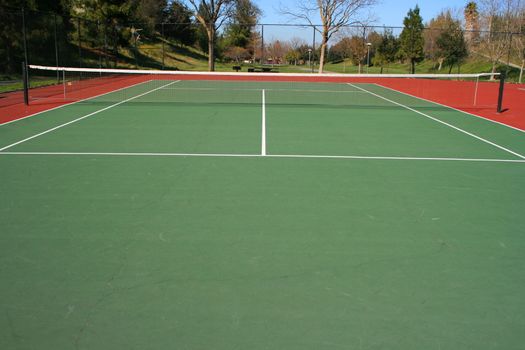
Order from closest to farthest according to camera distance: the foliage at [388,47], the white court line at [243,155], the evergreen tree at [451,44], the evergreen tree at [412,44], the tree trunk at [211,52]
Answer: the white court line at [243,155], the tree trunk at [211,52], the evergreen tree at [451,44], the evergreen tree at [412,44], the foliage at [388,47]

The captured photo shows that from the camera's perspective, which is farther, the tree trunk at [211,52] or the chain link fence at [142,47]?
the tree trunk at [211,52]

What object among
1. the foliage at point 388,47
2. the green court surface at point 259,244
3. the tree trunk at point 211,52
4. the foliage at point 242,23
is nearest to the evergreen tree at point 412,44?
the foliage at point 388,47

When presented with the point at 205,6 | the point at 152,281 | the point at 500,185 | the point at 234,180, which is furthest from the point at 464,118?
the point at 205,6

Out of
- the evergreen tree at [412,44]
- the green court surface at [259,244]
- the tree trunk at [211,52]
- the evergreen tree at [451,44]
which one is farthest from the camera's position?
the evergreen tree at [412,44]

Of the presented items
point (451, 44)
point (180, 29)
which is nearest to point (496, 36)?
point (451, 44)

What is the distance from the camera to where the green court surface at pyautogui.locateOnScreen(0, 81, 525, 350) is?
335cm

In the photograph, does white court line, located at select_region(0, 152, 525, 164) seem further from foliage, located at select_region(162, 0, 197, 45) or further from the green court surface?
foliage, located at select_region(162, 0, 197, 45)

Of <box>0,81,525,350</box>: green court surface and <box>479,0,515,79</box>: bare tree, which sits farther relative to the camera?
<box>479,0,515,79</box>: bare tree

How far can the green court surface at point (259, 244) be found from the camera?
335 centimetres

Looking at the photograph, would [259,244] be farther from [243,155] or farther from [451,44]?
[451,44]

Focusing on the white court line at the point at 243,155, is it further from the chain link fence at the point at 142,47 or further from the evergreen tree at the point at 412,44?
the evergreen tree at the point at 412,44

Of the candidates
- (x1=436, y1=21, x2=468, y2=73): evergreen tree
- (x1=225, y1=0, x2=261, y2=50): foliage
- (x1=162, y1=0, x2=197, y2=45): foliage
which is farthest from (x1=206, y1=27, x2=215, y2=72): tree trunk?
(x1=436, y1=21, x2=468, y2=73): evergreen tree

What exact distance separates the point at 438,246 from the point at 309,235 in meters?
1.24

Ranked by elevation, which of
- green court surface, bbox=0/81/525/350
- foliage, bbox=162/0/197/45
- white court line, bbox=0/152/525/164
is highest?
foliage, bbox=162/0/197/45
